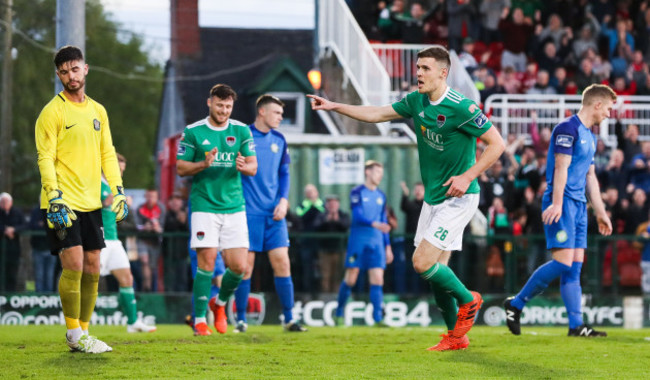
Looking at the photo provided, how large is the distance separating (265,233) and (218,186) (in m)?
1.39

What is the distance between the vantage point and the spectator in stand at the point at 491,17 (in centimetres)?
2461

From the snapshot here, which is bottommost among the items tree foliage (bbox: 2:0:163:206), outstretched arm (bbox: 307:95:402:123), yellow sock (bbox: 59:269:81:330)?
yellow sock (bbox: 59:269:81:330)

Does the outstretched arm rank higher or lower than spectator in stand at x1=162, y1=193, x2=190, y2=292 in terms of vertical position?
higher

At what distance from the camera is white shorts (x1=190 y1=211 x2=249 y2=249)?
412 inches

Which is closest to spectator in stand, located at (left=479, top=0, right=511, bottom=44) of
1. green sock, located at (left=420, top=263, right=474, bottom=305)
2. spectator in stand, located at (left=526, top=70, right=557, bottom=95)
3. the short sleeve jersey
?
spectator in stand, located at (left=526, top=70, right=557, bottom=95)

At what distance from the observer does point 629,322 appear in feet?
55.9

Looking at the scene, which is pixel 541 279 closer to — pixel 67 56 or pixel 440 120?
pixel 440 120

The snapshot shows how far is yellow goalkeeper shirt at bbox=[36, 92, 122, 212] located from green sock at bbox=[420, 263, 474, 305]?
2.68m

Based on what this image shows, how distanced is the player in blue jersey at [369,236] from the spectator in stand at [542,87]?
8.78 meters

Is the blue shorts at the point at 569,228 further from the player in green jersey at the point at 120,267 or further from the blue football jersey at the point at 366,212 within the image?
the player in green jersey at the point at 120,267

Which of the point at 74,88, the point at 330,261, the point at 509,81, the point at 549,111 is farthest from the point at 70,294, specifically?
the point at 509,81

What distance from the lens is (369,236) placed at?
15.1m

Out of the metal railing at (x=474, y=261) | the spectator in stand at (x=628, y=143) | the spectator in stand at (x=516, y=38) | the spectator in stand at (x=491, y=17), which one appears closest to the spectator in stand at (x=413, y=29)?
the spectator in stand at (x=491, y=17)

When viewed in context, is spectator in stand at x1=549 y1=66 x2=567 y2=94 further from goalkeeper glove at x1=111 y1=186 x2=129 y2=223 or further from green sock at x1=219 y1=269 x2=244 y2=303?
goalkeeper glove at x1=111 y1=186 x2=129 y2=223
